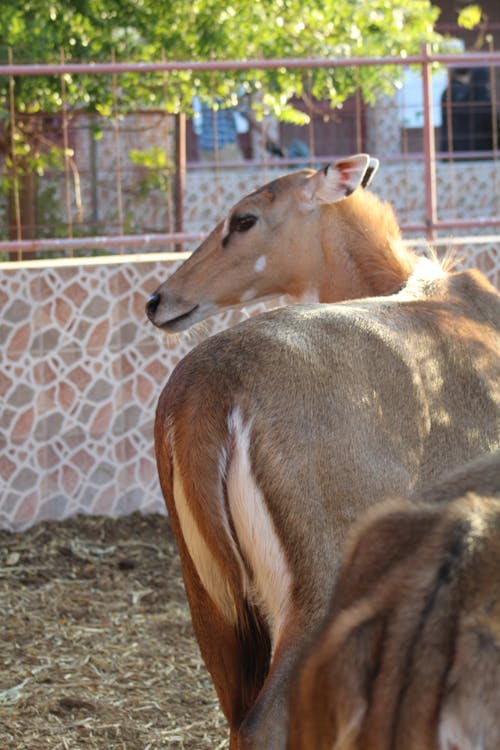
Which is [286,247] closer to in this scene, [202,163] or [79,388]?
[79,388]

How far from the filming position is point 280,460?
279cm

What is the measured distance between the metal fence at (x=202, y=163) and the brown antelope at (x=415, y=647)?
198 inches

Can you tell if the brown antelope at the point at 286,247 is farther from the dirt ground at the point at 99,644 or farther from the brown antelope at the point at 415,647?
the brown antelope at the point at 415,647

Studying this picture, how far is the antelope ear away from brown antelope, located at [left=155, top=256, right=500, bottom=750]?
1.76m

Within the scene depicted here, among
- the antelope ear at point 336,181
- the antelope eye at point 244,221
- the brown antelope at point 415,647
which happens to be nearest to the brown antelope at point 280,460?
the brown antelope at point 415,647

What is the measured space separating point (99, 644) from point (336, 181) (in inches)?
85.1

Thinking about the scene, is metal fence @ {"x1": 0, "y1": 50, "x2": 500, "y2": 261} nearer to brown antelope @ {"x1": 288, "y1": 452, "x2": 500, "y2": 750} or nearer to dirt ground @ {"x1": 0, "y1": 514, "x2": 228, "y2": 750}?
dirt ground @ {"x1": 0, "y1": 514, "x2": 228, "y2": 750}

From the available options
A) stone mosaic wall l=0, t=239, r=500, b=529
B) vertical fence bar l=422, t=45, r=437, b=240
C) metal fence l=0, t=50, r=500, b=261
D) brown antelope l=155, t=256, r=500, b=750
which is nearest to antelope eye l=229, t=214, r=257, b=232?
stone mosaic wall l=0, t=239, r=500, b=529

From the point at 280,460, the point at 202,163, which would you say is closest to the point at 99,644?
the point at 280,460

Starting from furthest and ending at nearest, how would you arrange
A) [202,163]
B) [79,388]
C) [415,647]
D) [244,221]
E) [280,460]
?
[202,163] < [79,388] < [244,221] < [280,460] < [415,647]

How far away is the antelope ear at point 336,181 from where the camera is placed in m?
4.83

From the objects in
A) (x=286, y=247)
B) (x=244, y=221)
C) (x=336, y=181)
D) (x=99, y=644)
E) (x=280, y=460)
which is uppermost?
(x=336, y=181)

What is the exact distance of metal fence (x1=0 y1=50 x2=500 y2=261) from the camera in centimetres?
705

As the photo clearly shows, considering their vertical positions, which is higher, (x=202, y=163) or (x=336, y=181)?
(x=202, y=163)
